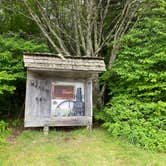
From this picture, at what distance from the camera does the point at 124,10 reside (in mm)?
9359

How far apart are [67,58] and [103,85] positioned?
1857 mm

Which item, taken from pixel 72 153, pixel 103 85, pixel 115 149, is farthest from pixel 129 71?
pixel 72 153

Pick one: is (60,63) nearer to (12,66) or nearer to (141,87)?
(12,66)

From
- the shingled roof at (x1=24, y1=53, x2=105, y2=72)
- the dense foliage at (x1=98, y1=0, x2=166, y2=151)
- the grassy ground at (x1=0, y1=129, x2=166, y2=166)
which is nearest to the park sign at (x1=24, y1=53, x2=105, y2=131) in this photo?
the shingled roof at (x1=24, y1=53, x2=105, y2=72)

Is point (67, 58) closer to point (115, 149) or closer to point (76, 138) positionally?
point (76, 138)

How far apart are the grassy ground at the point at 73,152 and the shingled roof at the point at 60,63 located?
176 centimetres

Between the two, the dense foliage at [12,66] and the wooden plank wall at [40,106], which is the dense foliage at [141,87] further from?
the dense foliage at [12,66]

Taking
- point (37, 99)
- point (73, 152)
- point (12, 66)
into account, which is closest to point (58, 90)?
point (37, 99)

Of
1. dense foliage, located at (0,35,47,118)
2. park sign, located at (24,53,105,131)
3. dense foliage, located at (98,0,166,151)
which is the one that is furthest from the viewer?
dense foliage, located at (0,35,47,118)

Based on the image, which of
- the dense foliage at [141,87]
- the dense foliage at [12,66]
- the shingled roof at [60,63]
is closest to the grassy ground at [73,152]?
the dense foliage at [141,87]

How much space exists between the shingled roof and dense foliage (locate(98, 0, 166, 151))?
0.75 metres

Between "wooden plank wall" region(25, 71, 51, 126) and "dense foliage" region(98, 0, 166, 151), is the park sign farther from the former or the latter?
"dense foliage" region(98, 0, 166, 151)

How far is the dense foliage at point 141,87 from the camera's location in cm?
664

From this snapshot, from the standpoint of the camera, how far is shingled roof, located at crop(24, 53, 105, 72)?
6.94 meters
